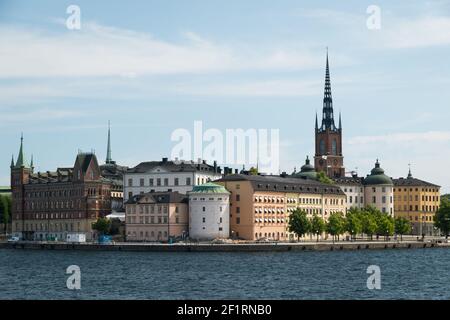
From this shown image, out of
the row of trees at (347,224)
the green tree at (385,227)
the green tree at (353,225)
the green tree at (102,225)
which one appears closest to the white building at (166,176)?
the green tree at (102,225)

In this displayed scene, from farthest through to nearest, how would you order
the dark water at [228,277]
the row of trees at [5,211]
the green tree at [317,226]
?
the row of trees at [5,211]
the green tree at [317,226]
the dark water at [228,277]

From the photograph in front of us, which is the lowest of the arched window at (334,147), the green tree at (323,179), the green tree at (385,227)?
the green tree at (385,227)

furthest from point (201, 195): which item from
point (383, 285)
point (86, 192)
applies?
point (383, 285)

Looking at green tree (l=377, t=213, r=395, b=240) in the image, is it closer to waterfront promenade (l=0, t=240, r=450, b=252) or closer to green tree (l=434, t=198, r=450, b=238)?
waterfront promenade (l=0, t=240, r=450, b=252)

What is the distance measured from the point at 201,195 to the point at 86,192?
91.2 ft

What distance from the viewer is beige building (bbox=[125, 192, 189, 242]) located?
360 feet

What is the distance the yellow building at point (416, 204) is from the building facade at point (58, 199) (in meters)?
52.2

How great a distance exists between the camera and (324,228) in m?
111

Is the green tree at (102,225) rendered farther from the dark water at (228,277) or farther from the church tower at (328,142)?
the church tower at (328,142)

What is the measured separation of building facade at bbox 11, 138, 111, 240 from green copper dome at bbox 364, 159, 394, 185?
4421cm

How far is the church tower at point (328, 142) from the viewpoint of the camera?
537 feet

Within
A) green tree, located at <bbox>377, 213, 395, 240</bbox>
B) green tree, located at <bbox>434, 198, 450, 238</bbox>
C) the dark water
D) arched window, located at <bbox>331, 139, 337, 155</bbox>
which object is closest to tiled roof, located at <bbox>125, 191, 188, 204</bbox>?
the dark water
